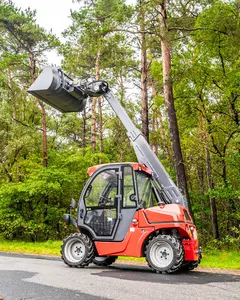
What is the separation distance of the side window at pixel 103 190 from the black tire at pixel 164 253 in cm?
130

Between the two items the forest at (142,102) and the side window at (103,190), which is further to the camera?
the forest at (142,102)

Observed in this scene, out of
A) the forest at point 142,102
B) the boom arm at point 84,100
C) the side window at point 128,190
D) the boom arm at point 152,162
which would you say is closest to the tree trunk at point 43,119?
the forest at point 142,102

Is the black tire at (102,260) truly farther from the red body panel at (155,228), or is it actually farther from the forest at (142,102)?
the forest at (142,102)

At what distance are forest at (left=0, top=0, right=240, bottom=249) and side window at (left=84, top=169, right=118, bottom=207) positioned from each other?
407cm

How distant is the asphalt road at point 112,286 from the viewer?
4652 millimetres

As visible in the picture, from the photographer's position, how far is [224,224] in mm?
18188

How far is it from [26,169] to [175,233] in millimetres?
11224

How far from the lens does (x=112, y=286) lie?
17.4 feet

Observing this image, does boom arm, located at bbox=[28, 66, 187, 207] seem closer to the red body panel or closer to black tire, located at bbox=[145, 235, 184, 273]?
the red body panel

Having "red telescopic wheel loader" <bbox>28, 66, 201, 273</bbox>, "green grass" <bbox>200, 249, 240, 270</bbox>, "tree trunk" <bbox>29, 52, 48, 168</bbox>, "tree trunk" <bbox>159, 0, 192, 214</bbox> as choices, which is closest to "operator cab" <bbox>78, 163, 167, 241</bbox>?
"red telescopic wheel loader" <bbox>28, 66, 201, 273</bbox>

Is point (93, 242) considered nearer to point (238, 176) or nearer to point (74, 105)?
point (74, 105)

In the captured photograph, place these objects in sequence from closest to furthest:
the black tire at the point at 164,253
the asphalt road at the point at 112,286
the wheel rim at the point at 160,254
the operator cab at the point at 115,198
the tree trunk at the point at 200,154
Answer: the asphalt road at the point at 112,286 < the black tire at the point at 164,253 < the wheel rim at the point at 160,254 < the operator cab at the point at 115,198 < the tree trunk at the point at 200,154

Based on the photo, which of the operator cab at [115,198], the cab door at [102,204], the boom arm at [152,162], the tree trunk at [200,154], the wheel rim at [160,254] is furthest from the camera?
the tree trunk at [200,154]

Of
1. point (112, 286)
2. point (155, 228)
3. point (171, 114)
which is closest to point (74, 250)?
point (155, 228)
